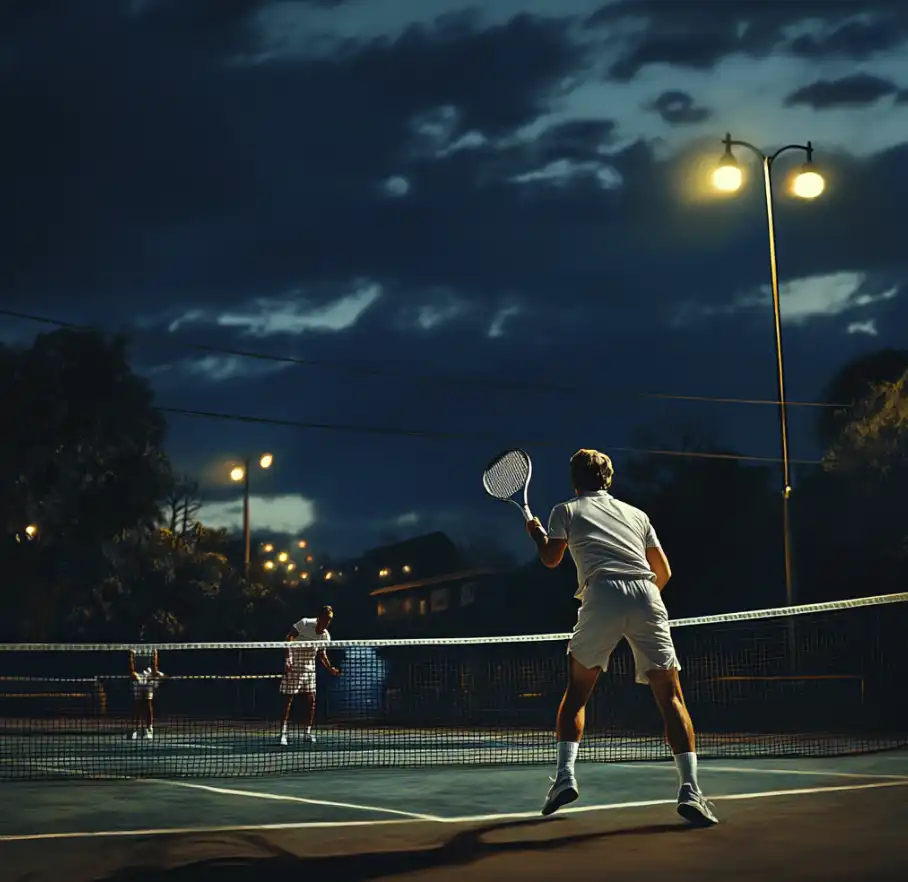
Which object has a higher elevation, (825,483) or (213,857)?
(825,483)

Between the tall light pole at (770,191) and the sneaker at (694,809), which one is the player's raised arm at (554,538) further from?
the tall light pole at (770,191)

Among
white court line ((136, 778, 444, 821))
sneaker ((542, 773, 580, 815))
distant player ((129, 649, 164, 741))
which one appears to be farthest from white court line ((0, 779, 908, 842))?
distant player ((129, 649, 164, 741))

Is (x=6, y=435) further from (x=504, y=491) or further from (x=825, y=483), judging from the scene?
(x=504, y=491)

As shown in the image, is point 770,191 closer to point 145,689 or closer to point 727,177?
point 727,177

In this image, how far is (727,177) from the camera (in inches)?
894

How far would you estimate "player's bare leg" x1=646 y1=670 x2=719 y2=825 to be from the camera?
7164 mm

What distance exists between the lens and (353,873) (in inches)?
235

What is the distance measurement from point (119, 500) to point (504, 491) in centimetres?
3561

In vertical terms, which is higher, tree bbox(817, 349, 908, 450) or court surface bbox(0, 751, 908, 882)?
tree bbox(817, 349, 908, 450)

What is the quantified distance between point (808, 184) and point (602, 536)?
16.1 meters

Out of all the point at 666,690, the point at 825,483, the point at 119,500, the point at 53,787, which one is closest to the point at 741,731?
the point at 53,787

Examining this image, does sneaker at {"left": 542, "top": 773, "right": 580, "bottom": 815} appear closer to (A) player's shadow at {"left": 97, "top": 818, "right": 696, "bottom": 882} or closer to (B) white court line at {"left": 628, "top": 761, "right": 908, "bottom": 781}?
(A) player's shadow at {"left": 97, "top": 818, "right": 696, "bottom": 882}

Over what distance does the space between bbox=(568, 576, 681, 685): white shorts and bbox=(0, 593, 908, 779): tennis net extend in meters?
4.26

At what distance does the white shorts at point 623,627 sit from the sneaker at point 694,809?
0.59 metres
